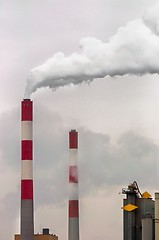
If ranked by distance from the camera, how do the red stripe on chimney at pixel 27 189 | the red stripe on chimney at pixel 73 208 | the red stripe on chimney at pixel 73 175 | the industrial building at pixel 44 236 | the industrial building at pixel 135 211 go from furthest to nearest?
the red stripe on chimney at pixel 73 175, the red stripe on chimney at pixel 73 208, the industrial building at pixel 44 236, the red stripe on chimney at pixel 27 189, the industrial building at pixel 135 211

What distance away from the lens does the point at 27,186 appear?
34.0m

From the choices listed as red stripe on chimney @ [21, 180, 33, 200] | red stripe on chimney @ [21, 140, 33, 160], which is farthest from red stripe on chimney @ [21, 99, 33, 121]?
red stripe on chimney @ [21, 180, 33, 200]

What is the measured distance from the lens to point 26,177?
112 feet

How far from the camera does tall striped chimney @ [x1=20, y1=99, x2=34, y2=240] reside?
34031mm

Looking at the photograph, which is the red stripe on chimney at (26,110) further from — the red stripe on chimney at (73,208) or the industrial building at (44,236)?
the red stripe on chimney at (73,208)

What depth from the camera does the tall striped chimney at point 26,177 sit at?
34.0m

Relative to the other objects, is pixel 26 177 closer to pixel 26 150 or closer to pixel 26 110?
pixel 26 150

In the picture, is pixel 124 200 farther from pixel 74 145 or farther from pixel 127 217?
pixel 74 145

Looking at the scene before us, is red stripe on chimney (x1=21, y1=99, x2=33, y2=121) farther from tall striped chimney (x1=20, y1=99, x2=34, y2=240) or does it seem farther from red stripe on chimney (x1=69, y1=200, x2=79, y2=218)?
red stripe on chimney (x1=69, y1=200, x2=79, y2=218)

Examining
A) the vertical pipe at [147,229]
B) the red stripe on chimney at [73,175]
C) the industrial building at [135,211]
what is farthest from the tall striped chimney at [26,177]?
the red stripe on chimney at [73,175]

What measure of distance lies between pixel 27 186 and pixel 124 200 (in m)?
3.87

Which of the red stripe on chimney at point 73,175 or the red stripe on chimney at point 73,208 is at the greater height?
the red stripe on chimney at point 73,175

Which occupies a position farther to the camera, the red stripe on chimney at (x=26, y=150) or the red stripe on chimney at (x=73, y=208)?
the red stripe on chimney at (x=73, y=208)

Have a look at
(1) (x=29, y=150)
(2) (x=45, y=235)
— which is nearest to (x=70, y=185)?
(2) (x=45, y=235)
